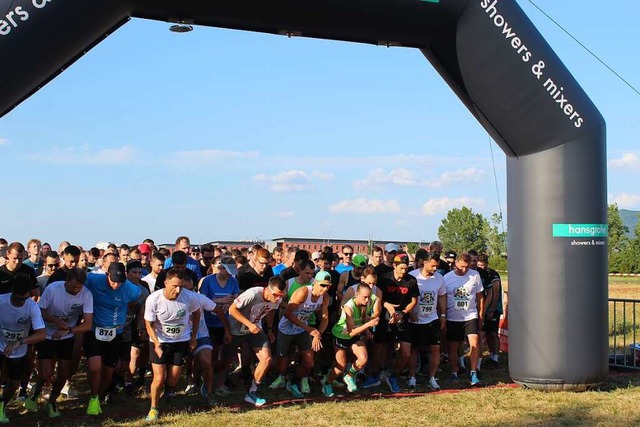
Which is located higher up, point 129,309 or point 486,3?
point 486,3

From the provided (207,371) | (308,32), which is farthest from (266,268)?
(308,32)

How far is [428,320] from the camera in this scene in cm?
1019

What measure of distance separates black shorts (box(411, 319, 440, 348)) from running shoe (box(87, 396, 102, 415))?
4238 mm

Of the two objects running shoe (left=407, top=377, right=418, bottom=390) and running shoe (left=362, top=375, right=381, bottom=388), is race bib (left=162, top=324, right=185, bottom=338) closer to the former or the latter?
running shoe (left=362, top=375, right=381, bottom=388)

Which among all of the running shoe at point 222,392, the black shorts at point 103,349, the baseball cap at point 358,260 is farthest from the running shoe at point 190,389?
the baseball cap at point 358,260

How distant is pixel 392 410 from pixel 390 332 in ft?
6.41

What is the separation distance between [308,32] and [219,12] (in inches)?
41.5

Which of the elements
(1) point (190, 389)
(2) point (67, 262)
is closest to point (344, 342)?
(1) point (190, 389)

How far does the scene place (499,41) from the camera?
8.55 meters

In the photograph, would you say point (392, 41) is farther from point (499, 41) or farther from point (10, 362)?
point (10, 362)

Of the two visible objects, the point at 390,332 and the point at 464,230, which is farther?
the point at 464,230

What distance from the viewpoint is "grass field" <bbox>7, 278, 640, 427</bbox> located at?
303 inches

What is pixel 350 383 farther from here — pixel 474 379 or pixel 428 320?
pixel 474 379

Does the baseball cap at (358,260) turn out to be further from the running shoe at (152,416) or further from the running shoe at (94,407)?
the running shoe at (94,407)
